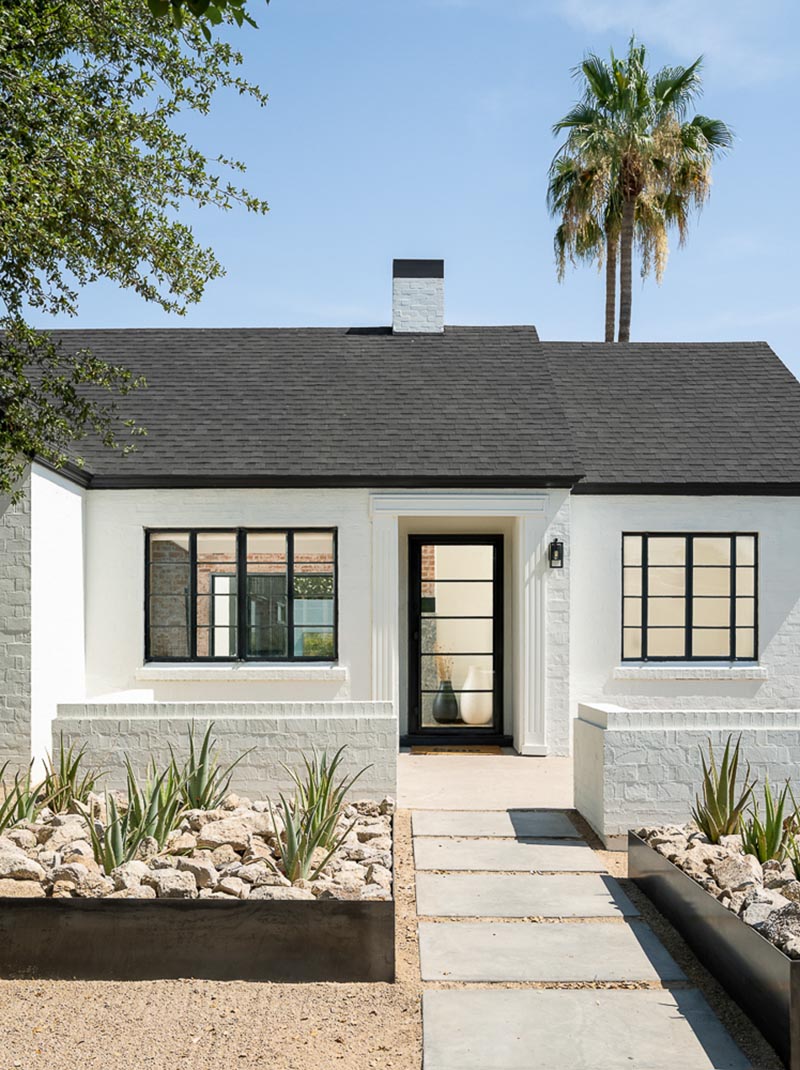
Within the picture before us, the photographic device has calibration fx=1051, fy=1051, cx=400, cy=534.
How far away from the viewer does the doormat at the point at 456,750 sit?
12398mm

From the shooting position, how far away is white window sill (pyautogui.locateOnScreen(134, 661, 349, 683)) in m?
12.2

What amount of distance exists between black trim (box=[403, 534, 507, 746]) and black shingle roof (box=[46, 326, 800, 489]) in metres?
1.30

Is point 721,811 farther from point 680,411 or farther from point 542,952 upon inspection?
point 680,411

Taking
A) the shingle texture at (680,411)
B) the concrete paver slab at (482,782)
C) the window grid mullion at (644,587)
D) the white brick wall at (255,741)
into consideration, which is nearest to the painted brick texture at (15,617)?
the white brick wall at (255,741)

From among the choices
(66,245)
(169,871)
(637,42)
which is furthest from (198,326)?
(637,42)

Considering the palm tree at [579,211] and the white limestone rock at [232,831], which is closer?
the white limestone rock at [232,831]

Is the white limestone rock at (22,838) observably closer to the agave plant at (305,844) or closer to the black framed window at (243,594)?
the agave plant at (305,844)

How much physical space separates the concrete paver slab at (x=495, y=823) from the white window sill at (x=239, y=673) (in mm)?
3764

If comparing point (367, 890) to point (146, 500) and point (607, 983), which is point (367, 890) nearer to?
point (607, 983)

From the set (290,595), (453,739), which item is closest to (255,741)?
(290,595)

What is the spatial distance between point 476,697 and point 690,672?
2.63 meters

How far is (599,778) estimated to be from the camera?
774 cm

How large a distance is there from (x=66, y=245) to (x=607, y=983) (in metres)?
6.53

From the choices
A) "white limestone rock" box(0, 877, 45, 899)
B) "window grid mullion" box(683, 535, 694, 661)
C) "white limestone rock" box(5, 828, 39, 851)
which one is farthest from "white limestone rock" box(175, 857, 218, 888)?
"window grid mullion" box(683, 535, 694, 661)
